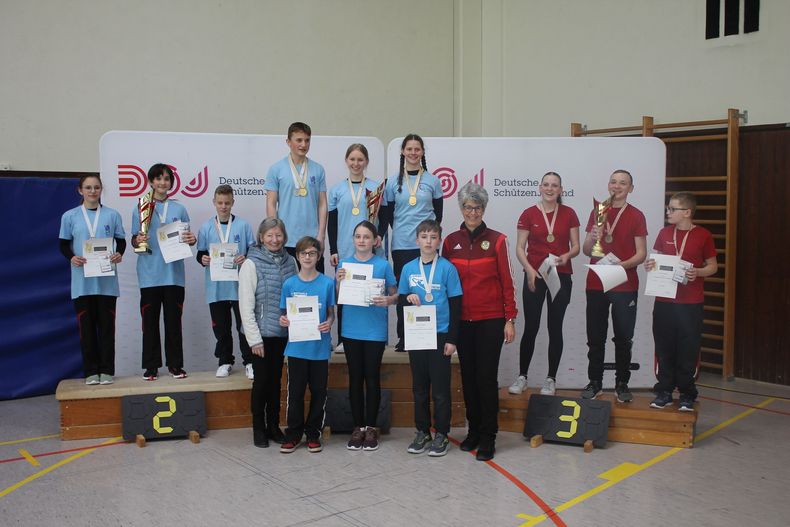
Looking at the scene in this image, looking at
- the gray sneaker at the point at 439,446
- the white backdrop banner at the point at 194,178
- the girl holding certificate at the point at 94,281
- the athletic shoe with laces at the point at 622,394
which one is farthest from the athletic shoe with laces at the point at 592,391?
the girl holding certificate at the point at 94,281

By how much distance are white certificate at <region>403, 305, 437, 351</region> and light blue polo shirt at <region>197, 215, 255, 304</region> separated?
1445mm

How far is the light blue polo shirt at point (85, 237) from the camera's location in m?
5.22

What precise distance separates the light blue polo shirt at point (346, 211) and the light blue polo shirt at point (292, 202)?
15 centimetres

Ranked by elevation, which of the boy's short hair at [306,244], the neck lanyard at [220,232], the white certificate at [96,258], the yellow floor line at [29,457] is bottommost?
the yellow floor line at [29,457]

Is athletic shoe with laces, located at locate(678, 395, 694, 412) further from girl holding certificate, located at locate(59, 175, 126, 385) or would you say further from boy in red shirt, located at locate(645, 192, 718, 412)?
girl holding certificate, located at locate(59, 175, 126, 385)

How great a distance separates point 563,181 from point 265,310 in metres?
2.69

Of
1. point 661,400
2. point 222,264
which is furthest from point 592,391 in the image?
point 222,264

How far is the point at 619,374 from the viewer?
521cm

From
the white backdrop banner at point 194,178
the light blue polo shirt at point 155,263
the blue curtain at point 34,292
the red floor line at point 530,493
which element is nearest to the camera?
the red floor line at point 530,493

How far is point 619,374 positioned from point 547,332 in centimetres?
92

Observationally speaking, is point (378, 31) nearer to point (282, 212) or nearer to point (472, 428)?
point (282, 212)

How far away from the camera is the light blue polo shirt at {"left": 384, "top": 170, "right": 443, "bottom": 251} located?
5227 mm

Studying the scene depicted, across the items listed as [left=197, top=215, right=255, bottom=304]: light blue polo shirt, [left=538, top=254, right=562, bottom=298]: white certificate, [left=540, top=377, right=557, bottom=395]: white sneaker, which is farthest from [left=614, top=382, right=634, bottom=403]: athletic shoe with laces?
[left=197, top=215, right=255, bottom=304]: light blue polo shirt

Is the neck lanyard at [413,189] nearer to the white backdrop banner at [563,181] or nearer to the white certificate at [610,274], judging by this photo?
the white backdrop banner at [563,181]
